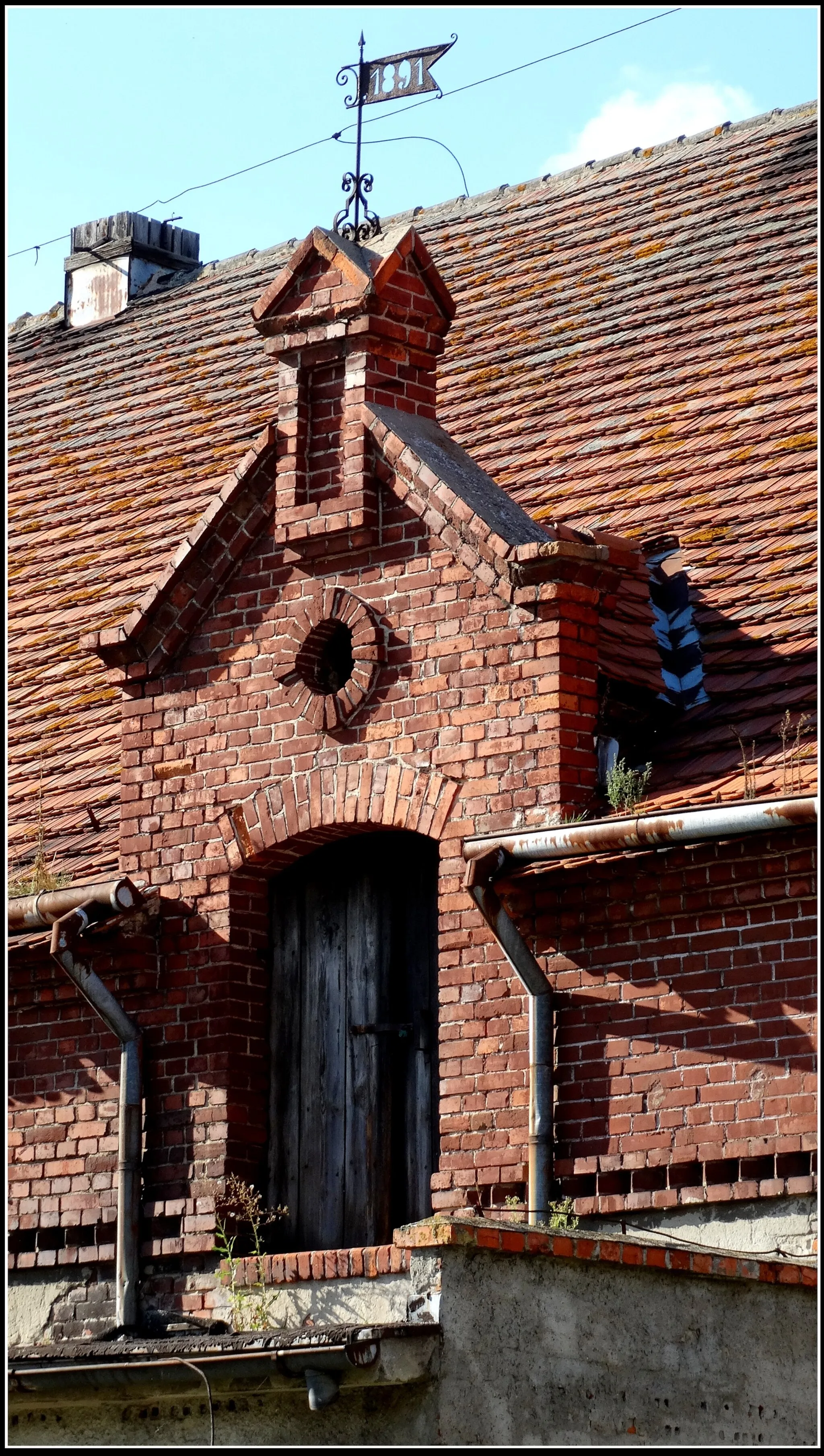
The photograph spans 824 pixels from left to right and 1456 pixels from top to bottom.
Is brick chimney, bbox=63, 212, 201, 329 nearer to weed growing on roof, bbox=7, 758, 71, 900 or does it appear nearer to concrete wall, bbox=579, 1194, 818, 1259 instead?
weed growing on roof, bbox=7, 758, 71, 900

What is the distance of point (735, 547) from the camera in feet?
35.8

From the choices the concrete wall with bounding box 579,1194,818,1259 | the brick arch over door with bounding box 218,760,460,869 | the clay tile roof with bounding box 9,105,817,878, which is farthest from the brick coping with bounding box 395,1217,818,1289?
the brick arch over door with bounding box 218,760,460,869

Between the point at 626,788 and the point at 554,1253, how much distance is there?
2164 millimetres

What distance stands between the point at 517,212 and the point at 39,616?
426 centimetres

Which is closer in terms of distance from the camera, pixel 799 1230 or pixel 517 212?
pixel 799 1230

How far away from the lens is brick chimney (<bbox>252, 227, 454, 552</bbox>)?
419 inches

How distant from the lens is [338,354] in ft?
35.5

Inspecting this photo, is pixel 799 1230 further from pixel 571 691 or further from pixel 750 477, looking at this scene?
pixel 750 477

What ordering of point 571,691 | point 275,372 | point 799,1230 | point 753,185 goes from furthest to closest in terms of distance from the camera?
point 275,372, point 753,185, point 571,691, point 799,1230

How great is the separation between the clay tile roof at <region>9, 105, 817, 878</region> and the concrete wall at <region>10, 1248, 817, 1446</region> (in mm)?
1977

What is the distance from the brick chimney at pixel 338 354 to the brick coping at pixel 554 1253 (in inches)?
126

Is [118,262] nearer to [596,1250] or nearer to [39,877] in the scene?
[39,877]

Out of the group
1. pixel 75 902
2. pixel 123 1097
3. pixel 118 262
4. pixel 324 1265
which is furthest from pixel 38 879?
pixel 118 262

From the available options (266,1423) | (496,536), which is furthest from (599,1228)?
(496,536)
